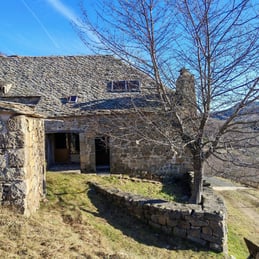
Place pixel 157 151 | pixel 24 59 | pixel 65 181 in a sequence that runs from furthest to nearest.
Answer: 1. pixel 24 59
2. pixel 157 151
3. pixel 65 181

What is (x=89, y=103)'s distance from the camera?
11.7m

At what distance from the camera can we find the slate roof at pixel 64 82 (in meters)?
11.5

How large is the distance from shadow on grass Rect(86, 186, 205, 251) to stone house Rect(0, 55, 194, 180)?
3795mm

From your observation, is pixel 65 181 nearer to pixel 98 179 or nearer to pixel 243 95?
pixel 98 179

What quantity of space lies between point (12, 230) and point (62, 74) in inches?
414

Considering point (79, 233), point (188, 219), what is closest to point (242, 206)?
point (188, 219)

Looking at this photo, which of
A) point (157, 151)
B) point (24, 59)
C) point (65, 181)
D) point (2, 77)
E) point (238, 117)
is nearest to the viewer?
point (238, 117)

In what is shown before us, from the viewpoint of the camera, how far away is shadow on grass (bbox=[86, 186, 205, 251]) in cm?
540

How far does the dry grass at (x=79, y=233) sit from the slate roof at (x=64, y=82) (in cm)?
459

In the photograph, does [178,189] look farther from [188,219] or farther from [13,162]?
[13,162]

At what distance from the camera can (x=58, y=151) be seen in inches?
595

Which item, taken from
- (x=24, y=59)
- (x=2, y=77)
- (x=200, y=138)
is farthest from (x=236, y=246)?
(x=24, y=59)

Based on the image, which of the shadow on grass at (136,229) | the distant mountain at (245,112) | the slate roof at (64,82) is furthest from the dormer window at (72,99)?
the distant mountain at (245,112)

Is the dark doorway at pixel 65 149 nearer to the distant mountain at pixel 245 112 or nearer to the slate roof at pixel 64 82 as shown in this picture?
the slate roof at pixel 64 82
